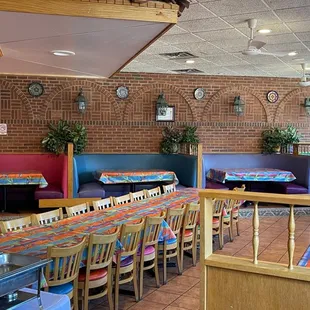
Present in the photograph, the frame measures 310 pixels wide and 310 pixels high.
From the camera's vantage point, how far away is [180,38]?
21.1 feet

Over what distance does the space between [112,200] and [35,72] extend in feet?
6.78

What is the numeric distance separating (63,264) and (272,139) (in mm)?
7880

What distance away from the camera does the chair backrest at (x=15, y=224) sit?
3.73m

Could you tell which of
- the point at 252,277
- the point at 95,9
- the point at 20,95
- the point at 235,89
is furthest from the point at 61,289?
the point at 235,89

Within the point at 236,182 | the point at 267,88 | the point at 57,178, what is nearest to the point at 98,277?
the point at 57,178

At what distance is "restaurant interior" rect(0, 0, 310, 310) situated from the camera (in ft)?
9.66

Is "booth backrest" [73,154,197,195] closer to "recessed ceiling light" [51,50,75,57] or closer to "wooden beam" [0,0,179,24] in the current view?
"recessed ceiling light" [51,50,75,57]

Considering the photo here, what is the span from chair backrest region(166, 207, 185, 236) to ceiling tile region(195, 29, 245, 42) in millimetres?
2841

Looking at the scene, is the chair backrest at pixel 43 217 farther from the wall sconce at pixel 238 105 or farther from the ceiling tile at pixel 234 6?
the wall sconce at pixel 238 105

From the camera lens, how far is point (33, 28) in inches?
130

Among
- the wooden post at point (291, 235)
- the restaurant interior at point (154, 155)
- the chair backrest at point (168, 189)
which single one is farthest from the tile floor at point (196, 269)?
the wooden post at point (291, 235)

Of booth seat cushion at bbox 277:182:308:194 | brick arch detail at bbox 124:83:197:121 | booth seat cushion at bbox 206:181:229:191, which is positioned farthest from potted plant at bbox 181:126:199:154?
booth seat cushion at bbox 277:182:308:194

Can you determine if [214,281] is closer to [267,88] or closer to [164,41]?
[164,41]

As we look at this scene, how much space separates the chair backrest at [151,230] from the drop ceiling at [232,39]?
2.47 m
